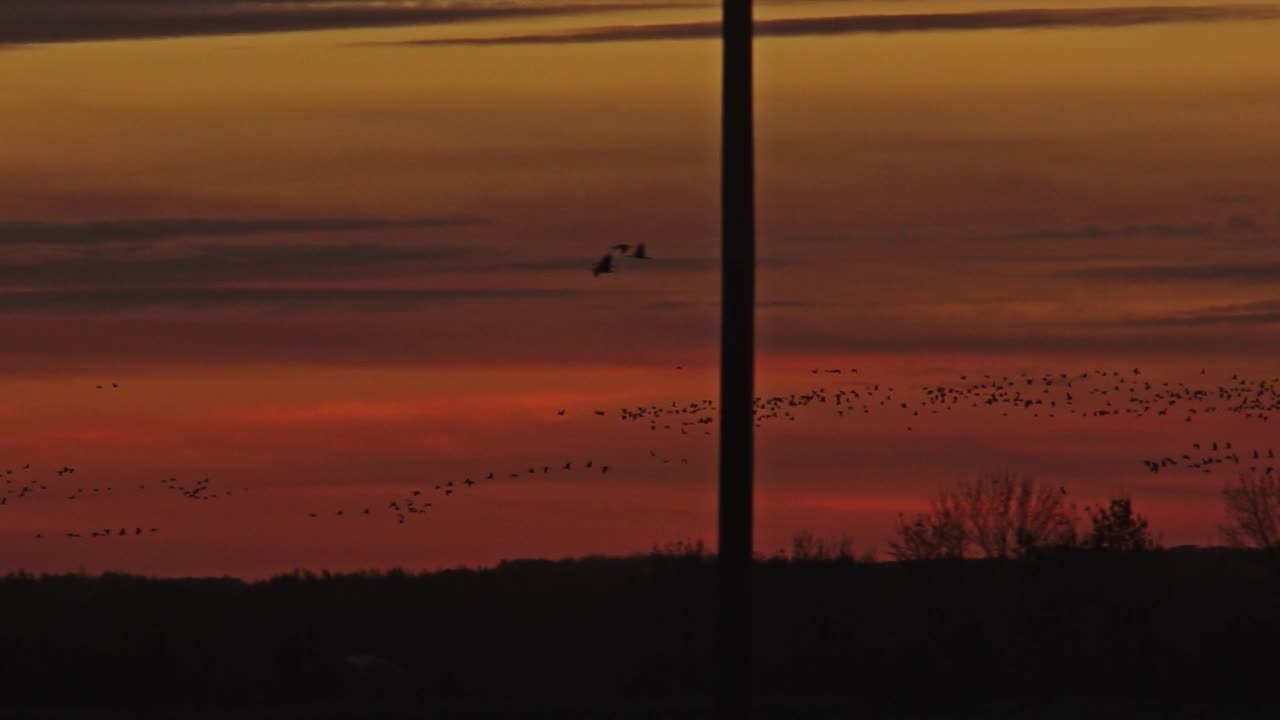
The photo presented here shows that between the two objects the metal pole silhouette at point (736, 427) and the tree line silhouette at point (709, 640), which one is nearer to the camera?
the metal pole silhouette at point (736, 427)

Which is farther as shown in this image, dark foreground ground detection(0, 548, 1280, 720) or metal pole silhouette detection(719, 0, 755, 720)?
dark foreground ground detection(0, 548, 1280, 720)

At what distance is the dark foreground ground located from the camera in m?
25.8

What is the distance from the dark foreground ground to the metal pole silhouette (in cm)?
632

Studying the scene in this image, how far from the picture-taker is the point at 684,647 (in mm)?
33344

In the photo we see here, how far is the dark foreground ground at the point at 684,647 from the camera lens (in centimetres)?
2575

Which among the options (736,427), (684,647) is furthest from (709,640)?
(736,427)

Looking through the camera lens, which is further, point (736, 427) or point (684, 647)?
point (684, 647)

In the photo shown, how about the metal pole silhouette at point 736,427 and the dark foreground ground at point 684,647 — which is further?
the dark foreground ground at point 684,647

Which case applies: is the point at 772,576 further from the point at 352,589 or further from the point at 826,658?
the point at 352,589

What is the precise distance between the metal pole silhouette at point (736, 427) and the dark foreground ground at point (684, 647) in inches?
249

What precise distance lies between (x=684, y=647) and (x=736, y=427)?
55.5 ft

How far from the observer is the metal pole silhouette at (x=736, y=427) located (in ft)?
54.9

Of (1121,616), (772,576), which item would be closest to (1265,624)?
(1121,616)

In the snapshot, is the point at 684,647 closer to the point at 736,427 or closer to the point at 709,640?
the point at 709,640
